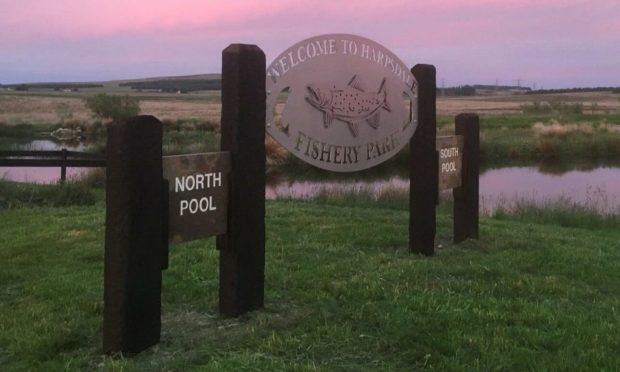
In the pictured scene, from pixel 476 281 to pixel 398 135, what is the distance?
1928mm

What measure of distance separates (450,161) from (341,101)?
1.78 m

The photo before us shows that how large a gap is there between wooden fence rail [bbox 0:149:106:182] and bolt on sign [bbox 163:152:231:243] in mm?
12112

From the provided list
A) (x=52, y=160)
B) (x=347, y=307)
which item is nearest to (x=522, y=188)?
(x=52, y=160)

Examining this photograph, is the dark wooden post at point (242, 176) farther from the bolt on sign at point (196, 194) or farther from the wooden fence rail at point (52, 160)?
the wooden fence rail at point (52, 160)

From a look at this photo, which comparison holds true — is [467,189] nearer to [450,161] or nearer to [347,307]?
[450,161]

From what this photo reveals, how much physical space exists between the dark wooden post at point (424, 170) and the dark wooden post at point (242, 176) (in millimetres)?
2602

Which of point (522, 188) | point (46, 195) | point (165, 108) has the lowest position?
point (522, 188)

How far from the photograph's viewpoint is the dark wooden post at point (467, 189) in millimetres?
8242

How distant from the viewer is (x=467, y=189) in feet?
27.4

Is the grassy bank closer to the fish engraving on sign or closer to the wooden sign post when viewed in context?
the wooden sign post

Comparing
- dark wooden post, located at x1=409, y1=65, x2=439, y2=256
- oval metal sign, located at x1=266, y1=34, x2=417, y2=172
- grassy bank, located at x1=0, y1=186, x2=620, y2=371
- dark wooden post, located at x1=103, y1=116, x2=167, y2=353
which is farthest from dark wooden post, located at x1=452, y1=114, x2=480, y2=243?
dark wooden post, located at x1=103, y1=116, x2=167, y2=353

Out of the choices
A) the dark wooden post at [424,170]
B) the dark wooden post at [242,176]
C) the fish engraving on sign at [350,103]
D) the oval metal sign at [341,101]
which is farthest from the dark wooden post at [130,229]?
the dark wooden post at [424,170]

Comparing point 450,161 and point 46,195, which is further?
point 46,195

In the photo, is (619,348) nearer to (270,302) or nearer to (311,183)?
(270,302)
